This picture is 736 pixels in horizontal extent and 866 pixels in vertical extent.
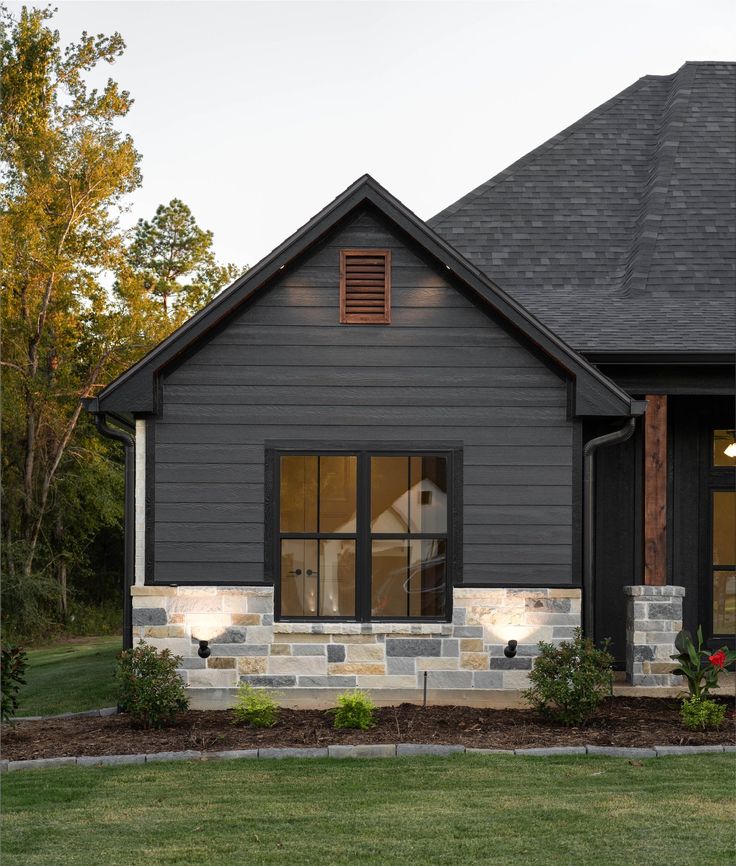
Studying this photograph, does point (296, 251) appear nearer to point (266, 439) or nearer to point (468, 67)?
point (266, 439)

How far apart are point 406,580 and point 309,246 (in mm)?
2979

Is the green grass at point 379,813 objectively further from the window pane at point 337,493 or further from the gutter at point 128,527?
the window pane at point 337,493

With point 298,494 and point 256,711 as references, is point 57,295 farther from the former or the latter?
point 256,711

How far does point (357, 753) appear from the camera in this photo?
7.19m

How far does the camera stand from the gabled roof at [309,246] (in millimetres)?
8789

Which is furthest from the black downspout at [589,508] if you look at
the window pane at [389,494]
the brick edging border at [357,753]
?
the brick edging border at [357,753]

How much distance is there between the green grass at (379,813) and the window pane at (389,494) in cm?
245

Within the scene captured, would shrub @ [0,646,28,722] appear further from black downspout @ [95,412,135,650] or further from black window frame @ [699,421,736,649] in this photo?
black window frame @ [699,421,736,649]

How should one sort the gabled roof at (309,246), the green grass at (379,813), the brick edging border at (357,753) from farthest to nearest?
the gabled roof at (309,246)
the brick edging border at (357,753)
the green grass at (379,813)

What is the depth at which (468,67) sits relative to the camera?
13539 millimetres

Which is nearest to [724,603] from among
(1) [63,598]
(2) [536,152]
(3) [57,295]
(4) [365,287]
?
(4) [365,287]

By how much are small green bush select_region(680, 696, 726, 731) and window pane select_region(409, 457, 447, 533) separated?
2458 mm

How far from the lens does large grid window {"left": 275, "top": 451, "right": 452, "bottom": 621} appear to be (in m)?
9.05

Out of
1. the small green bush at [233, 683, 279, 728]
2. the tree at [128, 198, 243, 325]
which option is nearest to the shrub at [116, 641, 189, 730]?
the small green bush at [233, 683, 279, 728]
